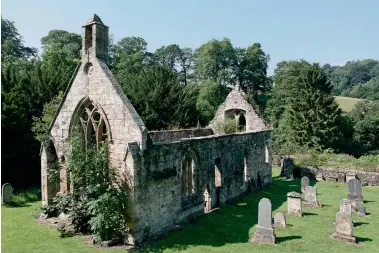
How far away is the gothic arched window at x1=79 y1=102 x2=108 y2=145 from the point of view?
42.5 ft

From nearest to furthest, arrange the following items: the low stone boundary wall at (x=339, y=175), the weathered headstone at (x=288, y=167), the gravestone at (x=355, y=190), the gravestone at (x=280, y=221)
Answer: the gravestone at (x=280, y=221) < the gravestone at (x=355, y=190) < the low stone boundary wall at (x=339, y=175) < the weathered headstone at (x=288, y=167)

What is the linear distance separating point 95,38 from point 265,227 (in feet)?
31.1

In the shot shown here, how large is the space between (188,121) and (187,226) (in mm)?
22330

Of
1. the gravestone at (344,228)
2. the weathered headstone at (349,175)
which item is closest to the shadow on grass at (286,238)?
the gravestone at (344,228)

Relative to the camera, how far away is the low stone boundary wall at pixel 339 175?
26.6m

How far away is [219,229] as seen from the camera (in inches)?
543

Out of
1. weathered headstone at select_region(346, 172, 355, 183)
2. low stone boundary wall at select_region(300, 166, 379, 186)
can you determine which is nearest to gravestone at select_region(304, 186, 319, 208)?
low stone boundary wall at select_region(300, 166, 379, 186)

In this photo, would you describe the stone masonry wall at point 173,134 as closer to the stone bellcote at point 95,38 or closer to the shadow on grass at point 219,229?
the shadow on grass at point 219,229

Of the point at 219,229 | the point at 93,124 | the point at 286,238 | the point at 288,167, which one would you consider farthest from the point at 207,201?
the point at 288,167

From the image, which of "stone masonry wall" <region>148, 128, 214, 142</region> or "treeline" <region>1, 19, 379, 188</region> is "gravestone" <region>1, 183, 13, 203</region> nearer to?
Answer: "treeline" <region>1, 19, 379, 188</region>

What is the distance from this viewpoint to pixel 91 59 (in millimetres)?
12711

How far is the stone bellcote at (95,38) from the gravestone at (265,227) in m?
8.34

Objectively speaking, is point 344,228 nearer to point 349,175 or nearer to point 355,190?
point 355,190

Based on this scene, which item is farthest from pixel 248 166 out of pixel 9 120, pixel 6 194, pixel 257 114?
pixel 9 120
